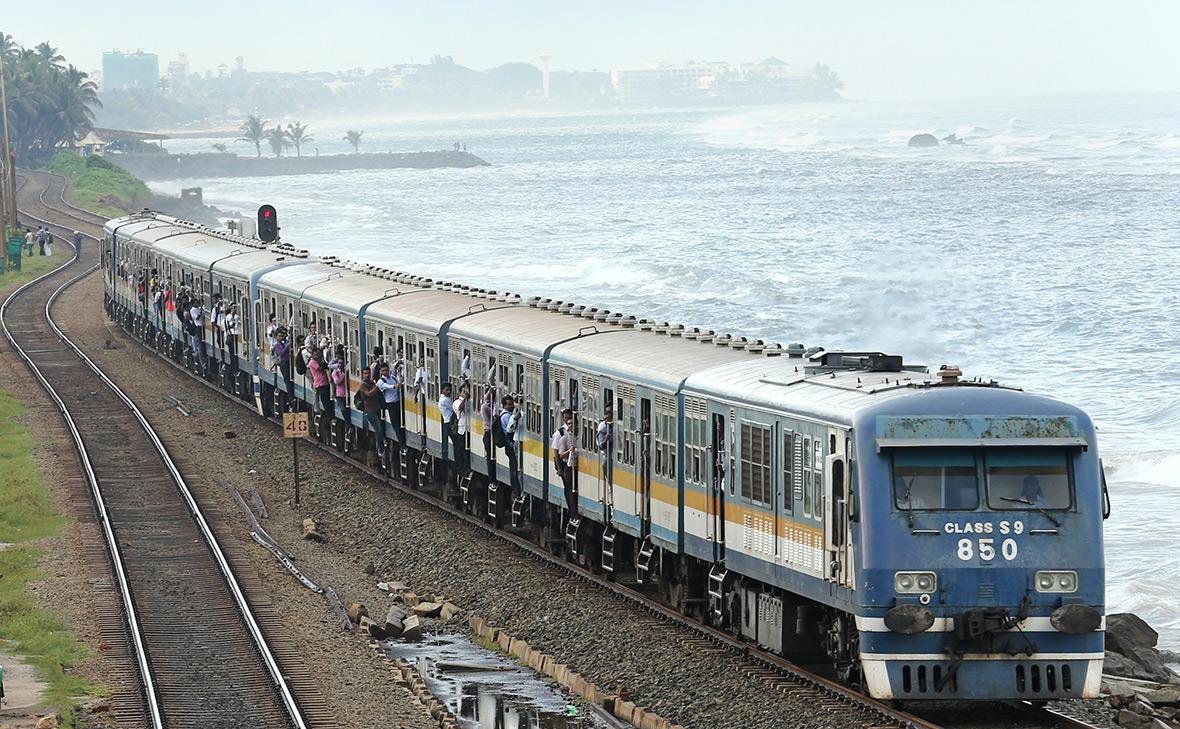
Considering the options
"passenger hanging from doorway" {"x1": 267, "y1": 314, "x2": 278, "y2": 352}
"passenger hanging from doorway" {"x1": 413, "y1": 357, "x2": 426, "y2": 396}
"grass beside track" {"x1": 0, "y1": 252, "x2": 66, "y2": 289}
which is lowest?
"grass beside track" {"x1": 0, "y1": 252, "x2": 66, "y2": 289}

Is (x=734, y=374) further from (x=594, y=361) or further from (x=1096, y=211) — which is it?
(x=1096, y=211)

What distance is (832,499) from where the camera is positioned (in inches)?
640

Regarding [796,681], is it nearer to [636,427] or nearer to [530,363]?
[636,427]

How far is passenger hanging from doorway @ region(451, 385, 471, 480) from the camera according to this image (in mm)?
27531

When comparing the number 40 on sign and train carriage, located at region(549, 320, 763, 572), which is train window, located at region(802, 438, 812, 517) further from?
the number 40 on sign

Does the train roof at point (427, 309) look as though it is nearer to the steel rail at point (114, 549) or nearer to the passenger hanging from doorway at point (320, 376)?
the passenger hanging from doorway at point (320, 376)

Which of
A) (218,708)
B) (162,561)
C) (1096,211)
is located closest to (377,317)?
(162,561)

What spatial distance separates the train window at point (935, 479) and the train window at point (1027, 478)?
0.52 feet

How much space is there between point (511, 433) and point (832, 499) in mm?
10100

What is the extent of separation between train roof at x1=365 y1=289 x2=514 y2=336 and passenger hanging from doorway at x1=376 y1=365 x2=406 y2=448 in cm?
84

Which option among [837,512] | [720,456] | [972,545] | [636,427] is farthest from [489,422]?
[972,545]

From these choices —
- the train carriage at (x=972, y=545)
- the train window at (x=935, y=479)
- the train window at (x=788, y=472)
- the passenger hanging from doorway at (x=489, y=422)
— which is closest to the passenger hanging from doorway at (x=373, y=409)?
the passenger hanging from doorway at (x=489, y=422)

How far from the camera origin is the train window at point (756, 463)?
17.7 metres

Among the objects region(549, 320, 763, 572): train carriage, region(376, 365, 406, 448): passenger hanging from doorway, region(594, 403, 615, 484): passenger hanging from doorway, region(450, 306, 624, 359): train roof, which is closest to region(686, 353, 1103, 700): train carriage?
region(549, 320, 763, 572): train carriage
